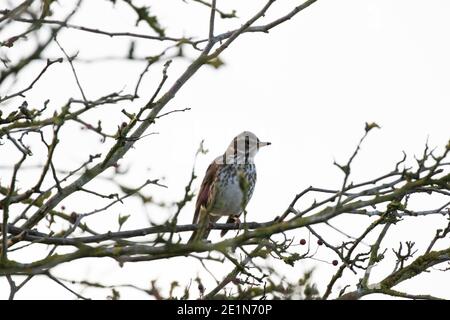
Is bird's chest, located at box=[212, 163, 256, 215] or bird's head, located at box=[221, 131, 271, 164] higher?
bird's head, located at box=[221, 131, 271, 164]

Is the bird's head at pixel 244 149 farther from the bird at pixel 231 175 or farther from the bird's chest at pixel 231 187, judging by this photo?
the bird's chest at pixel 231 187

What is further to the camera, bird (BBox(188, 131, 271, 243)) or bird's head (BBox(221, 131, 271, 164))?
bird's head (BBox(221, 131, 271, 164))

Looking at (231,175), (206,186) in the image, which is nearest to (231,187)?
(231,175)

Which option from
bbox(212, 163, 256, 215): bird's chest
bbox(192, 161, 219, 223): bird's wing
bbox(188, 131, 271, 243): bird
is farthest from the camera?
bbox(192, 161, 219, 223): bird's wing

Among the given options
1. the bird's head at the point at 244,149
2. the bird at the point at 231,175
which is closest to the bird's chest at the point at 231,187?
the bird at the point at 231,175

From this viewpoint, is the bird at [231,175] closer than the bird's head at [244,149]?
Yes

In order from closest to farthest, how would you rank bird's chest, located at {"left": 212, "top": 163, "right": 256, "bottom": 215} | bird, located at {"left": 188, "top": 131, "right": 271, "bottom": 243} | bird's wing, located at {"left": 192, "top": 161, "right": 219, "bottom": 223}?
bird's chest, located at {"left": 212, "top": 163, "right": 256, "bottom": 215} < bird, located at {"left": 188, "top": 131, "right": 271, "bottom": 243} < bird's wing, located at {"left": 192, "top": 161, "right": 219, "bottom": 223}

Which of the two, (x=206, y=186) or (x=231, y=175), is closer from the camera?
(x=231, y=175)

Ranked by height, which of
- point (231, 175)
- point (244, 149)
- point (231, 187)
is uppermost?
point (244, 149)

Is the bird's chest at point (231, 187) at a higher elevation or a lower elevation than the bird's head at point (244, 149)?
lower

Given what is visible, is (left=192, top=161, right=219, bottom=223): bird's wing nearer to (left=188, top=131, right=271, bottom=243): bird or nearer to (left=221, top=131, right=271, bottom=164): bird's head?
(left=188, top=131, right=271, bottom=243): bird

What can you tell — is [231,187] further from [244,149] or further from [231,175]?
[244,149]

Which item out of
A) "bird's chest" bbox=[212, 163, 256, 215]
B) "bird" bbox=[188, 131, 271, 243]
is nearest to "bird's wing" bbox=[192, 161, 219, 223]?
"bird" bbox=[188, 131, 271, 243]
